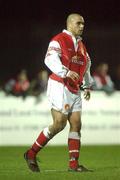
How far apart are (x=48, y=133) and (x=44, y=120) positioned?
7667mm

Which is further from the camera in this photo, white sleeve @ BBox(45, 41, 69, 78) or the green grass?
white sleeve @ BBox(45, 41, 69, 78)

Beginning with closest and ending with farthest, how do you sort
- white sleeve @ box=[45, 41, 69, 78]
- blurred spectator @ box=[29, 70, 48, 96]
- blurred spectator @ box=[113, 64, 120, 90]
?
white sleeve @ box=[45, 41, 69, 78], blurred spectator @ box=[29, 70, 48, 96], blurred spectator @ box=[113, 64, 120, 90]

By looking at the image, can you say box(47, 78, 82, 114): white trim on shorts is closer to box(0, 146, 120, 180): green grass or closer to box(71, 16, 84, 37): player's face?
box(71, 16, 84, 37): player's face

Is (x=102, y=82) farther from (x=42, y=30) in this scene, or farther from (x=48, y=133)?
(x=48, y=133)

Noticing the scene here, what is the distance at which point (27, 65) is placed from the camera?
3045 cm

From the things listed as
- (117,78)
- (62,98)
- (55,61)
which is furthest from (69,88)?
(117,78)

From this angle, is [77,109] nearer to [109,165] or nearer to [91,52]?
[109,165]

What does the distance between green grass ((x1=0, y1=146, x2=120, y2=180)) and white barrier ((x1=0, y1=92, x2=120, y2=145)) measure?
0.70m

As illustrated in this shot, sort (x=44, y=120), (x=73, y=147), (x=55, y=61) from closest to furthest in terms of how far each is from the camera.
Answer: (x=55, y=61) → (x=73, y=147) → (x=44, y=120)

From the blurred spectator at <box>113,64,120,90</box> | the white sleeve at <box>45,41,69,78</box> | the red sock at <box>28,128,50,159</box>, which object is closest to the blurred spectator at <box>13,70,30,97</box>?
the blurred spectator at <box>113,64,120,90</box>

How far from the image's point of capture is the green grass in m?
12.2

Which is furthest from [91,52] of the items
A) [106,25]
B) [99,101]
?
[99,101]

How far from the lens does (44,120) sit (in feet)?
68.3

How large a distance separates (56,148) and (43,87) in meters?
3.43
